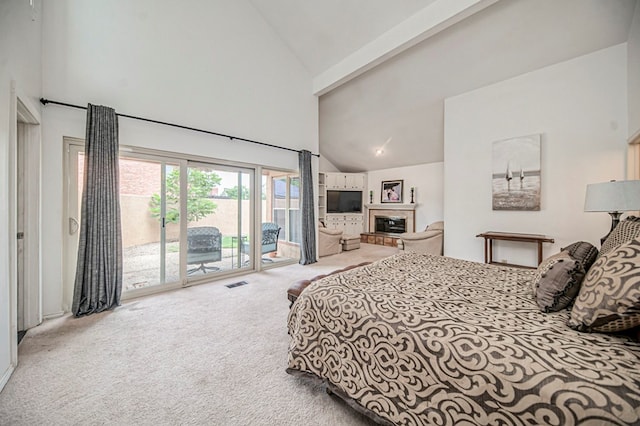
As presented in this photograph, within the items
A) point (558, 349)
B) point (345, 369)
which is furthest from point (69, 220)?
point (558, 349)

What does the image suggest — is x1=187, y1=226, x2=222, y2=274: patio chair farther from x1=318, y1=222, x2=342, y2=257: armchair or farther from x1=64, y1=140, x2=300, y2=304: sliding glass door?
x1=318, y1=222, x2=342, y2=257: armchair

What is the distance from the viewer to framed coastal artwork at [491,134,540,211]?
366cm

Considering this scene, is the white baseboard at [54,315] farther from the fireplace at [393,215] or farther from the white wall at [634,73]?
the fireplace at [393,215]

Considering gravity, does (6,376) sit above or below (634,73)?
below

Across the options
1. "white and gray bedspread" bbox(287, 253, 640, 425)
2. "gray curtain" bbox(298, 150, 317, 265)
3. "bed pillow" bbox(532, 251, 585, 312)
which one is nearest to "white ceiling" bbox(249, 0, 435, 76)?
"gray curtain" bbox(298, 150, 317, 265)

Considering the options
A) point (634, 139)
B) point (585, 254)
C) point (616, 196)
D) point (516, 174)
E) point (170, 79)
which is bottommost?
point (585, 254)

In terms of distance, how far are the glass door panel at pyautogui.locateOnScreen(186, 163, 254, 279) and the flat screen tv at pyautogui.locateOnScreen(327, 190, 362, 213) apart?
3812 mm

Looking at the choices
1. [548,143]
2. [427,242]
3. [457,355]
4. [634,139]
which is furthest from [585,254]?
[427,242]

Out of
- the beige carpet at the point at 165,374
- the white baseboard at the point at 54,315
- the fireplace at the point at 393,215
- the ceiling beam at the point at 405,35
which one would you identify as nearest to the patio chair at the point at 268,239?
the beige carpet at the point at 165,374

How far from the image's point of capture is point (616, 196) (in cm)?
205

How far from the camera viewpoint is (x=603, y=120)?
319cm

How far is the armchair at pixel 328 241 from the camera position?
578cm

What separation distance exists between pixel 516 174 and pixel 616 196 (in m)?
1.90

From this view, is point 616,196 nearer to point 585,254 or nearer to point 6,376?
point 585,254
